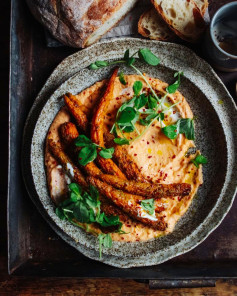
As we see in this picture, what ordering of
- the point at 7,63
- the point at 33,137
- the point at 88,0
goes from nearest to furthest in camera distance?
1. the point at 88,0
2. the point at 33,137
3. the point at 7,63

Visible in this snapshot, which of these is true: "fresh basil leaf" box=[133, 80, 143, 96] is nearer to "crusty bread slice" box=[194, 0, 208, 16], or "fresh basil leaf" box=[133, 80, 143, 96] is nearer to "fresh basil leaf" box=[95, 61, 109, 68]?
"fresh basil leaf" box=[95, 61, 109, 68]

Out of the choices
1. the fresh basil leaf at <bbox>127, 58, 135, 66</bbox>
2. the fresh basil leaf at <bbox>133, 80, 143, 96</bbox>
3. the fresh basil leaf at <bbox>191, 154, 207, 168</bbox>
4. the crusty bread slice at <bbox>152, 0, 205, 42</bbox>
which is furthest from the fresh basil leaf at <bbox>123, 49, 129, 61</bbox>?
the fresh basil leaf at <bbox>191, 154, 207, 168</bbox>

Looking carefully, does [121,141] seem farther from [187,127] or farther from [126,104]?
[187,127]

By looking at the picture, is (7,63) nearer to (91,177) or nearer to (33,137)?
(33,137)

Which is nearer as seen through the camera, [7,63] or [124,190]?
[124,190]

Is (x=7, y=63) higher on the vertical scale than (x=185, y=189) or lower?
higher

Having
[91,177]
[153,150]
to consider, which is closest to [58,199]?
[91,177]

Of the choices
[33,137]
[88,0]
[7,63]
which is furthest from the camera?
[7,63]

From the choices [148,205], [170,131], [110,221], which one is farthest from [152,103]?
[110,221]
